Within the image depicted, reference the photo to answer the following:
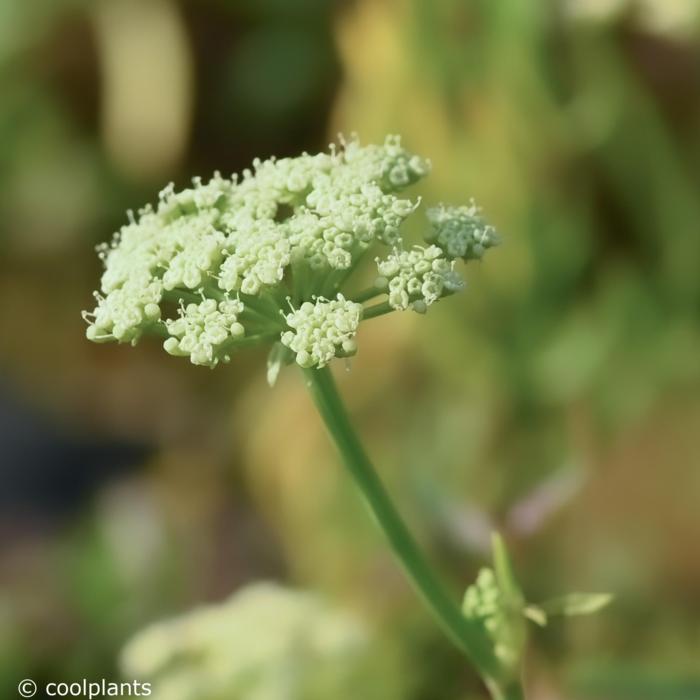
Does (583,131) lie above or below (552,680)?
above

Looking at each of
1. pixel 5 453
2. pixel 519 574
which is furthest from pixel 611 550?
pixel 5 453

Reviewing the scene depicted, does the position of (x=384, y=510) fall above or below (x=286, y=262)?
below

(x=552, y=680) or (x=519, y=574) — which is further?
(x=519, y=574)

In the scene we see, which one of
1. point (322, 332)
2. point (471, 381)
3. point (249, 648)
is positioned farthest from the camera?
point (471, 381)

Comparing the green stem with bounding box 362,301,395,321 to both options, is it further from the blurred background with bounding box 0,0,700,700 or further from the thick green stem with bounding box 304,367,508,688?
the blurred background with bounding box 0,0,700,700

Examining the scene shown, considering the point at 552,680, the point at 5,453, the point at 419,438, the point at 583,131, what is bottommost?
the point at 552,680

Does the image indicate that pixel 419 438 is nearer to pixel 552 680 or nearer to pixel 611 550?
pixel 611 550

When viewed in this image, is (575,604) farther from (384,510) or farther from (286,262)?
(286,262)

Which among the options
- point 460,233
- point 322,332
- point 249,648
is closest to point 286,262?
point 322,332
